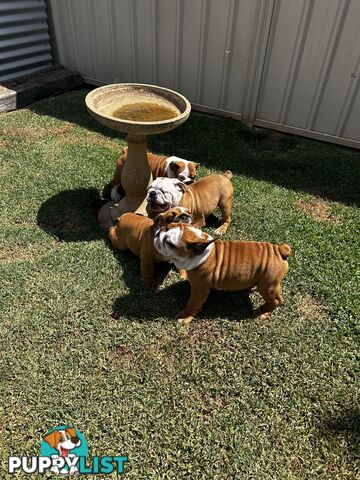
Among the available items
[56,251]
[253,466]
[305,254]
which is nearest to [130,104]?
[56,251]

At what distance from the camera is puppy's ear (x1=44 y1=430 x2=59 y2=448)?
2963 millimetres

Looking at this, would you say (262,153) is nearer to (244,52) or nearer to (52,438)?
(244,52)

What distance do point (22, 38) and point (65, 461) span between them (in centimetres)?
888

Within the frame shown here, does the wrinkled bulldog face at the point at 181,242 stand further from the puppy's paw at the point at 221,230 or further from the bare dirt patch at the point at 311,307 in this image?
the puppy's paw at the point at 221,230

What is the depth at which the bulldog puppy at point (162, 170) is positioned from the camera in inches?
190

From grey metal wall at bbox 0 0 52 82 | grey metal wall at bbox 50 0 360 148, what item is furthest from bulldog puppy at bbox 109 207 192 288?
grey metal wall at bbox 0 0 52 82

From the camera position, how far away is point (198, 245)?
3.23 meters

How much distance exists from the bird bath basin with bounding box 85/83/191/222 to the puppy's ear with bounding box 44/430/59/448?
9.28 ft

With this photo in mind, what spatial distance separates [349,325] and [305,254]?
3.64 ft

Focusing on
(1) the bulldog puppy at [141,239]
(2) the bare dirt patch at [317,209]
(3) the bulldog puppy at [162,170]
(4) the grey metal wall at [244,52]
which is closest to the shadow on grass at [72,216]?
(3) the bulldog puppy at [162,170]

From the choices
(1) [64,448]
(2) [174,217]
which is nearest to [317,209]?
(2) [174,217]

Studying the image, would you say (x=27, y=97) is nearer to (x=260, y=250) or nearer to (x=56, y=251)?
(x=56, y=251)

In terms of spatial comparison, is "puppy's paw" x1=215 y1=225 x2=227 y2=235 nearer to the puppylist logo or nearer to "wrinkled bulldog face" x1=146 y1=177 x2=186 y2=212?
"wrinkled bulldog face" x1=146 y1=177 x2=186 y2=212

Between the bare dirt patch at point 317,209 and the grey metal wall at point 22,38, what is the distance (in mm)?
7240
